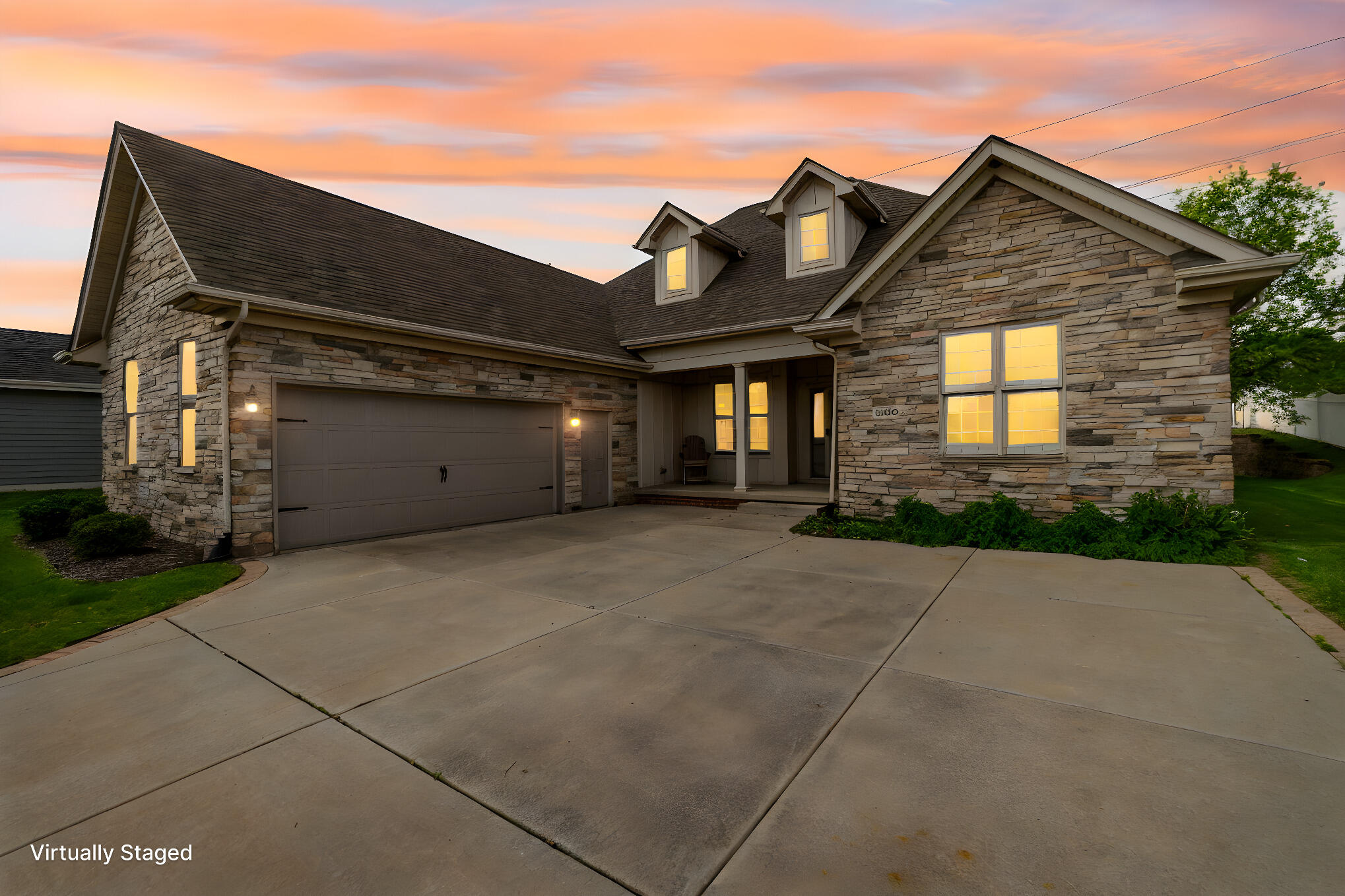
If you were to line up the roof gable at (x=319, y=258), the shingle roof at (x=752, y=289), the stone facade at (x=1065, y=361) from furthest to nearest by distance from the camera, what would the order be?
the shingle roof at (x=752, y=289)
the roof gable at (x=319, y=258)
the stone facade at (x=1065, y=361)

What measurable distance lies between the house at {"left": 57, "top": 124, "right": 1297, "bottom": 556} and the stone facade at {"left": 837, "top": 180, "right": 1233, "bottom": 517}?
0.10 feet

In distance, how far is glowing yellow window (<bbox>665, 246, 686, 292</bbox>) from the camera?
42.8 ft

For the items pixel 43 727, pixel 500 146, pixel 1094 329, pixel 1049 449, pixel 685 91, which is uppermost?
pixel 500 146

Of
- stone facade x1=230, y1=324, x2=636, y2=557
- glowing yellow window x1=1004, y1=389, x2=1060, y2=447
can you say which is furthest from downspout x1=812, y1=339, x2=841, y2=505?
stone facade x1=230, y1=324, x2=636, y2=557

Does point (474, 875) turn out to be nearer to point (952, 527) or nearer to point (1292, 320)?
point (952, 527)

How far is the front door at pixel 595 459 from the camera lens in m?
11.6

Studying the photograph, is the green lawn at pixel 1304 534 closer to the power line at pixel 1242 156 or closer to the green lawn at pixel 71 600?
the power line at pixel 1242 156

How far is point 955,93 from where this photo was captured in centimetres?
856

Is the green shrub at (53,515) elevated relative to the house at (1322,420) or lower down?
lower down

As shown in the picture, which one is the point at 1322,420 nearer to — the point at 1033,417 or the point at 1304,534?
the point at 1304,534

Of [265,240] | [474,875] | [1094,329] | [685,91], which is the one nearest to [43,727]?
[474,875]

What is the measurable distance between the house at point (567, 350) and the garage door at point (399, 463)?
37 millimetres

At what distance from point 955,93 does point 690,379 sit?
7900 millimetres

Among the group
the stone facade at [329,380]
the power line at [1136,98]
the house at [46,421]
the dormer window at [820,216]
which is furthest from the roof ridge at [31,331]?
the power line at [1136,98]
